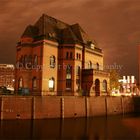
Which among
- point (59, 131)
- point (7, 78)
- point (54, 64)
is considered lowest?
point (59, 131)

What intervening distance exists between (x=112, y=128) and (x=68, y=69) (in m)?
25.3

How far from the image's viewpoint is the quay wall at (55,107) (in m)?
47.8

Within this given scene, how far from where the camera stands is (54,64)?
63.1 m

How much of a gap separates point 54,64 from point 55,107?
13884 millimetres

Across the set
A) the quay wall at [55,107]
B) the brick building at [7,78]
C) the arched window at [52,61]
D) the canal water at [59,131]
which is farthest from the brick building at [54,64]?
the brick building at [7,78]

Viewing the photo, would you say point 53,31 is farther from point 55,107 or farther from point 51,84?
point 55,107

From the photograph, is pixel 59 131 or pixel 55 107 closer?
pixel 59 131

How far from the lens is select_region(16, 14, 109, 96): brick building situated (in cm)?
6097

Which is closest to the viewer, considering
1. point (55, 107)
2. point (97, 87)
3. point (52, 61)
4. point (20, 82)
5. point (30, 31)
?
point (55, 107)

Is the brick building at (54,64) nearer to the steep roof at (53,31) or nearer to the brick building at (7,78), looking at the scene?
the steep roof at (53,31)

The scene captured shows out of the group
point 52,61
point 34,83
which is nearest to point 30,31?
point 52,61

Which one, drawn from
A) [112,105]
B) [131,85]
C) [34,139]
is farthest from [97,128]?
[131,85]

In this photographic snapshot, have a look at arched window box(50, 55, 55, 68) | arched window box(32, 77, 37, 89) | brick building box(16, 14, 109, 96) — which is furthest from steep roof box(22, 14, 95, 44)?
arched window box(32, 77, 37, 89)

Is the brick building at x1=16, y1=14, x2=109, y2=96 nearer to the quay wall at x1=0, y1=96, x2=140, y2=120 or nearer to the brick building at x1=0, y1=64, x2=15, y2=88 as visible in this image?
the quay wall at x1=0, y1=96, x2=140, y2=120
